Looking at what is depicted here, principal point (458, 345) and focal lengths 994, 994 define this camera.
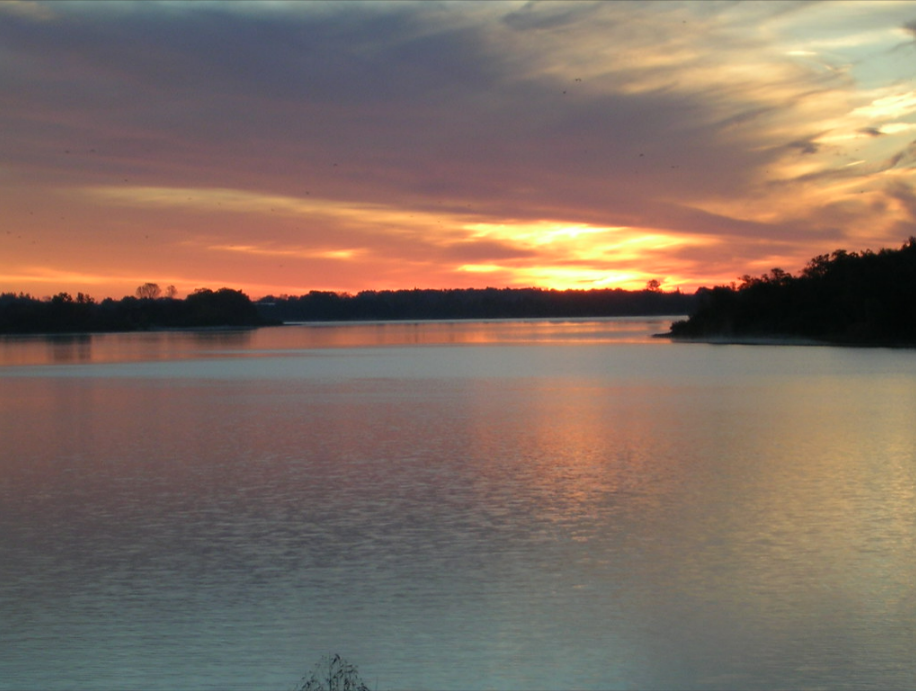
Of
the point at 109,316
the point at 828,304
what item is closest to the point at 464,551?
the point at 828,304

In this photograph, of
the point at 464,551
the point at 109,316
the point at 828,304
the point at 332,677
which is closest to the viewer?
the point at 332,677

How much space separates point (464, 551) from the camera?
11.3m

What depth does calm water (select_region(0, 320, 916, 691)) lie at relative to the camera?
25.6 ft

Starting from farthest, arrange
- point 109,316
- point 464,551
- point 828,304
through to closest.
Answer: point 109,316 → point 828,304 → point 464,551

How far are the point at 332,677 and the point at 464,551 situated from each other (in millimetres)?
4383

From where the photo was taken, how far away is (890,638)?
8.18 metres

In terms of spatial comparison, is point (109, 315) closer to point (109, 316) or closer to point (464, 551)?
point (109, 316)

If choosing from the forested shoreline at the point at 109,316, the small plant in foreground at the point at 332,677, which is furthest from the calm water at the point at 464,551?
the forested shoreline at the point at 109,316

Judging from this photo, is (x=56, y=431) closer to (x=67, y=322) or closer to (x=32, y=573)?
(x=32, y=573)

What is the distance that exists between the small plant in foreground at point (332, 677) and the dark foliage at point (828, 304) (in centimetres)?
8182

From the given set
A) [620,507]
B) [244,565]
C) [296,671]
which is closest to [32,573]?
[244,565]

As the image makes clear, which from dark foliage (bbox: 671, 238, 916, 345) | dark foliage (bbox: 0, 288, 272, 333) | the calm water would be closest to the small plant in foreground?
the calm water

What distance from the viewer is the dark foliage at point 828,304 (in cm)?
8256

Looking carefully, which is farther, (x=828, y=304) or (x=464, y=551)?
(x=828, y=304)
